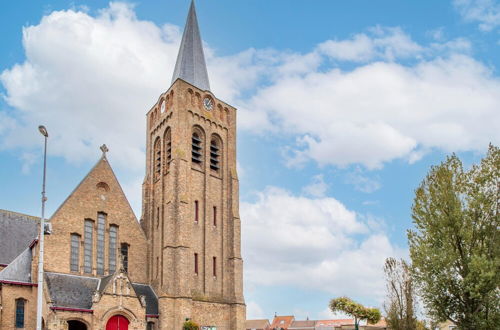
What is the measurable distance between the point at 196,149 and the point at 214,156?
209 centimetres

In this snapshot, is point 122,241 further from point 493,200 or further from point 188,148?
point 493,200

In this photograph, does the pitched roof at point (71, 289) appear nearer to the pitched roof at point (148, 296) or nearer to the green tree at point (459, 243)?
the pitched roof at point (148, 296)

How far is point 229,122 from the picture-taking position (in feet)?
147

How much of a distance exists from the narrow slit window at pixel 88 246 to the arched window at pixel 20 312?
4644 millimetres

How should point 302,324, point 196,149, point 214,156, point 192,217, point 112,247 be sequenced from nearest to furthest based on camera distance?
1. point 112,247
2. point 192,217
3. point 196,149
4. point 214,156
5. point 302,324

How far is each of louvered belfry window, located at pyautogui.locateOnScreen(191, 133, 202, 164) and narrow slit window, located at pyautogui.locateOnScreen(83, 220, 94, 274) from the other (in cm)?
934

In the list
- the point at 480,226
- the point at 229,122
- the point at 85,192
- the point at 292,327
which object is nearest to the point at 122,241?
the point at 85,192

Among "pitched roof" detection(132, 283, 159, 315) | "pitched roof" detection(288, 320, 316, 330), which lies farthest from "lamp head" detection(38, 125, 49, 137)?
"pitched roof" detection(288, 320, 316, 330)

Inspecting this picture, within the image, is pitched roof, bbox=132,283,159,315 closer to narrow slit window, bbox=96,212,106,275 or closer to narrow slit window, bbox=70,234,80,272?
narrow slit window, bbox=96,212,106,275

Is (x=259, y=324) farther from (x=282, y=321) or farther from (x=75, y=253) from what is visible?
(x=75, y=253)

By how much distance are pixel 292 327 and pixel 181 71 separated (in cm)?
6096

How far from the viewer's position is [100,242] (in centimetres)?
3747

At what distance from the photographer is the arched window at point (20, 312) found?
105 feet

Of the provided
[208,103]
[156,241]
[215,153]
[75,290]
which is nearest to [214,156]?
[215,153]
